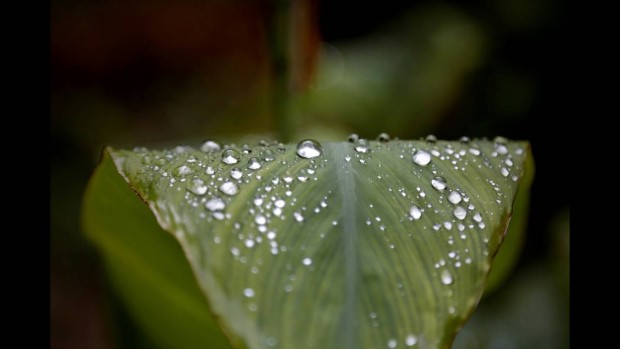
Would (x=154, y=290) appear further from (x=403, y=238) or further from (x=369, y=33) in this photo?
(x=369, y=33)

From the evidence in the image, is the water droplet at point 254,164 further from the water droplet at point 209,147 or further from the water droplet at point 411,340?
the water droplet at point 411,340

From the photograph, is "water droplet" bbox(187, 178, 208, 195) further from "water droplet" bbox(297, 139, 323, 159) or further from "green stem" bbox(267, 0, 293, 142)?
"green stem" bbox(267, 0, 293, 142)

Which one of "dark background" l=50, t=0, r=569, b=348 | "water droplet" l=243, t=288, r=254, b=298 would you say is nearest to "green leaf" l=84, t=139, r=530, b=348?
"water droplet" l=243, t=288, r=254, b=298

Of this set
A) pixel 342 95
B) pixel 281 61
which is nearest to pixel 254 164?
pixel 281 61

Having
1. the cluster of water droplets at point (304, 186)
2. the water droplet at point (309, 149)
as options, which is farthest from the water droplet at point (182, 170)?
the water droplet at point (309, 149)

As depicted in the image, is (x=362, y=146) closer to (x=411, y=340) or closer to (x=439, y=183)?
(x=439, y=183)
